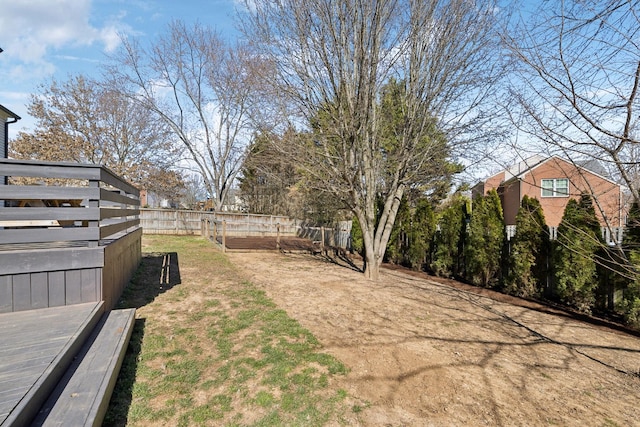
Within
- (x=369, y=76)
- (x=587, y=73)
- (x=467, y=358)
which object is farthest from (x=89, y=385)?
(x=369, y=76)

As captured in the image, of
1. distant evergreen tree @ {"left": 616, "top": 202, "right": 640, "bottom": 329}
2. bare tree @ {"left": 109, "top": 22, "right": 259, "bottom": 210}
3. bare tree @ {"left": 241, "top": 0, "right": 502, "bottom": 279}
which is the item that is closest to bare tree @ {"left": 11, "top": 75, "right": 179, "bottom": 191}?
bare tree @ {"left": 109, "top": 22, "right": 259, "bottom": 210}

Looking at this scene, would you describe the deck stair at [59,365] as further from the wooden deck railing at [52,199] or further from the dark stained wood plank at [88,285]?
the wooden deck railing at [52,199]

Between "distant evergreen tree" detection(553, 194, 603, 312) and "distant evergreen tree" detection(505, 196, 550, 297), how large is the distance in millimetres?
355

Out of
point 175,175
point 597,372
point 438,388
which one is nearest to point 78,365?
point 438,388

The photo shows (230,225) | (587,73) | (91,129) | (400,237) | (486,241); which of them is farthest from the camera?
(91,129)

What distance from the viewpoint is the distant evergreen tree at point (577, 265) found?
540 centimetres

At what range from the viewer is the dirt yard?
2.25 metres

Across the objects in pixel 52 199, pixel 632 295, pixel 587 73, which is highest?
pixel 587 73

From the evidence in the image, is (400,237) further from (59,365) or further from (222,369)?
(59,365)

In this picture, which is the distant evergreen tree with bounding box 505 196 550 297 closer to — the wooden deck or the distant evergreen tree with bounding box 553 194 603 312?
the distant evergreen tree with bounding box 553 194 603 312

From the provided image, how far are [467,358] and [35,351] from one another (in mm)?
3465

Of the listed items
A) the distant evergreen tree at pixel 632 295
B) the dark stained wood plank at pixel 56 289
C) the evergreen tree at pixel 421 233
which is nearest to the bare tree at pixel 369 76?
the evergreen tree at pixel 421 233

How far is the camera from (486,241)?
7348 millimetres

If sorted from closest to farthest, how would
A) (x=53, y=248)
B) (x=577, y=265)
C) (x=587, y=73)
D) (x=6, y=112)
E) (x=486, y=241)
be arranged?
1. (x=587, y=73)
2. (x=53, y=248)
3. (x=577, y=265)
4. (x=486, y=241)
5. (x=6, y=112)
